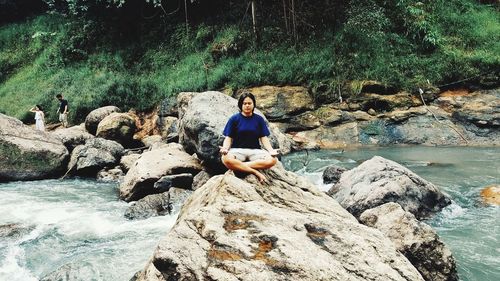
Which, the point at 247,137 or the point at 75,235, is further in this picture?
the point at 75,235

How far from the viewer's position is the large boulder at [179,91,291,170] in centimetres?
1025

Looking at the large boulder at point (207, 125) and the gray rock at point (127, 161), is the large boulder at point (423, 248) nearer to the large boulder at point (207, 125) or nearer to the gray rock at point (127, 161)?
the large boulder at point (207, 125)

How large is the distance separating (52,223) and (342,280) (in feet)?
21.5

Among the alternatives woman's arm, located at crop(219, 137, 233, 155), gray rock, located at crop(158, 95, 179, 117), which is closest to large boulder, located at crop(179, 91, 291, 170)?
woman's arm, located at crop(219, 137, 233, 155)

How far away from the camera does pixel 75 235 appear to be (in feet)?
25.0

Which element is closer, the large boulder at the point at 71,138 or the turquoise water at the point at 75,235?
the turquoise water at the point at 75,235

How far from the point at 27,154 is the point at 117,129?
12.9 ft

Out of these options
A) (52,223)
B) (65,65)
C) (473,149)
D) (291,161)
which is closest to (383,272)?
(52,223)

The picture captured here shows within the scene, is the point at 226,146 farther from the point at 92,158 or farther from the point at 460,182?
the point at 92,158

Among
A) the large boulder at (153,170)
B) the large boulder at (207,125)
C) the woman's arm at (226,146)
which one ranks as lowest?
the large boulder at (153,170)

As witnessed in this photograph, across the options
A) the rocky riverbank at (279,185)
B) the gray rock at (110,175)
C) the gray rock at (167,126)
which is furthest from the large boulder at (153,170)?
the gray rock at (167,126)

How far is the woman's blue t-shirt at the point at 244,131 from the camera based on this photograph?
5969mm

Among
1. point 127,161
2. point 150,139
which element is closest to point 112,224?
point 127,161

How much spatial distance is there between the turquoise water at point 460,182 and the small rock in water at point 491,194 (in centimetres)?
13
